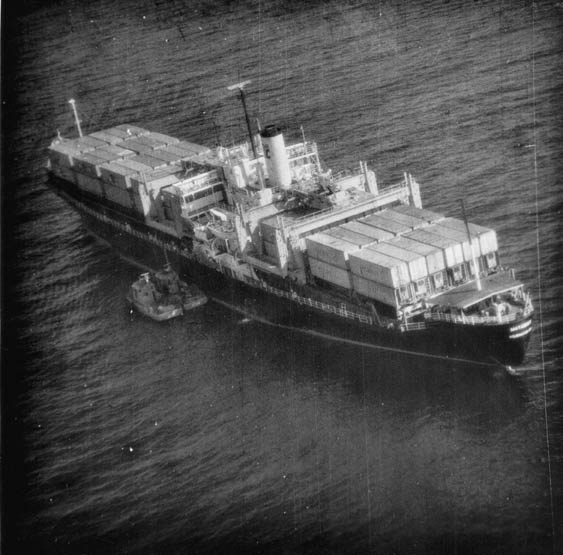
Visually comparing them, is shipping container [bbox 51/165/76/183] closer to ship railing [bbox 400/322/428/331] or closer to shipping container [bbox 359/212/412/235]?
shipping container [bbox 359/212/412/235]

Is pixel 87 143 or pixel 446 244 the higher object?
pixel 87 143

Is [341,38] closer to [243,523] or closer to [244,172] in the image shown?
[244,172]

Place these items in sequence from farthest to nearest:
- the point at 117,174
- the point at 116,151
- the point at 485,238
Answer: the point at 116,151 → the point at 117,174 → the point at 485,238

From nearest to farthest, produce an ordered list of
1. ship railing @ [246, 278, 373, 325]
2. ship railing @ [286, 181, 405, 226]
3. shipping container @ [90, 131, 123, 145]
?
ship railing @ [246, 278, 373, 325]
ship railing @ [286, 181, 405, 226]
shipping container @ [90, 131, 123, 145]

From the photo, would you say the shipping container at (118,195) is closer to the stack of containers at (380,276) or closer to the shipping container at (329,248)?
the shipping container at (329,248)

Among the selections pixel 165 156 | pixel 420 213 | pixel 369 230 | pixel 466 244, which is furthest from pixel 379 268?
pixel 165 156

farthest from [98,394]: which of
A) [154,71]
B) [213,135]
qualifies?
[154,71]

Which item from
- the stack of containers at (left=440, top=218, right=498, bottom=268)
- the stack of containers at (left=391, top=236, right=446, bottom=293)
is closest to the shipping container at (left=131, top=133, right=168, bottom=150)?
the stack of containers at (left=391, top=236, right=446, bottom=293)

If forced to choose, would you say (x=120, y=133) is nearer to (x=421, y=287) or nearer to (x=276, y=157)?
(x=276, y=157)
